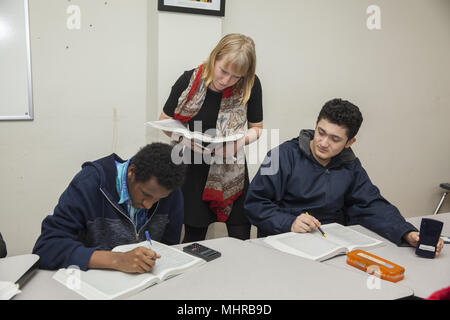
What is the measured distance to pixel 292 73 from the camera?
9.28 ft

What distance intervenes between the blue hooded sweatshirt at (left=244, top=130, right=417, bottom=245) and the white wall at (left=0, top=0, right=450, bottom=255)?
982 mm

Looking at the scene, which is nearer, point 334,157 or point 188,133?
point 188,133

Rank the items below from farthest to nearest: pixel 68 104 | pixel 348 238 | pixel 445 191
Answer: pixel 445 191, pixel 68 104, pixel 348 238

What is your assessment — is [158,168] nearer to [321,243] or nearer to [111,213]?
[111,213]

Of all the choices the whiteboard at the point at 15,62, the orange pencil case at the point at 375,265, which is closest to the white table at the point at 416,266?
the orange pencil case at the point at 375,265

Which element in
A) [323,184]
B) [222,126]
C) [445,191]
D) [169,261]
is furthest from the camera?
[445,191]

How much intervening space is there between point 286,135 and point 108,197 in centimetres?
189

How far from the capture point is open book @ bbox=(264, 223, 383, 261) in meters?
1.34

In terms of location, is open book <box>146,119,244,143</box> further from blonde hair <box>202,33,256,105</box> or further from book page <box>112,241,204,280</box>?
book page <box>112,241,204,280</box>

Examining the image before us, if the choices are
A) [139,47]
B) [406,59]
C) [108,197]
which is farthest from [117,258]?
[406,59]

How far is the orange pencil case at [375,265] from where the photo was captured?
3.85ft

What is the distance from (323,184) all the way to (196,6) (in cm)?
136

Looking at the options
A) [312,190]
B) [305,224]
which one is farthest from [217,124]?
[305,224]

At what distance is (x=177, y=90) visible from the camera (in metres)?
1.91
